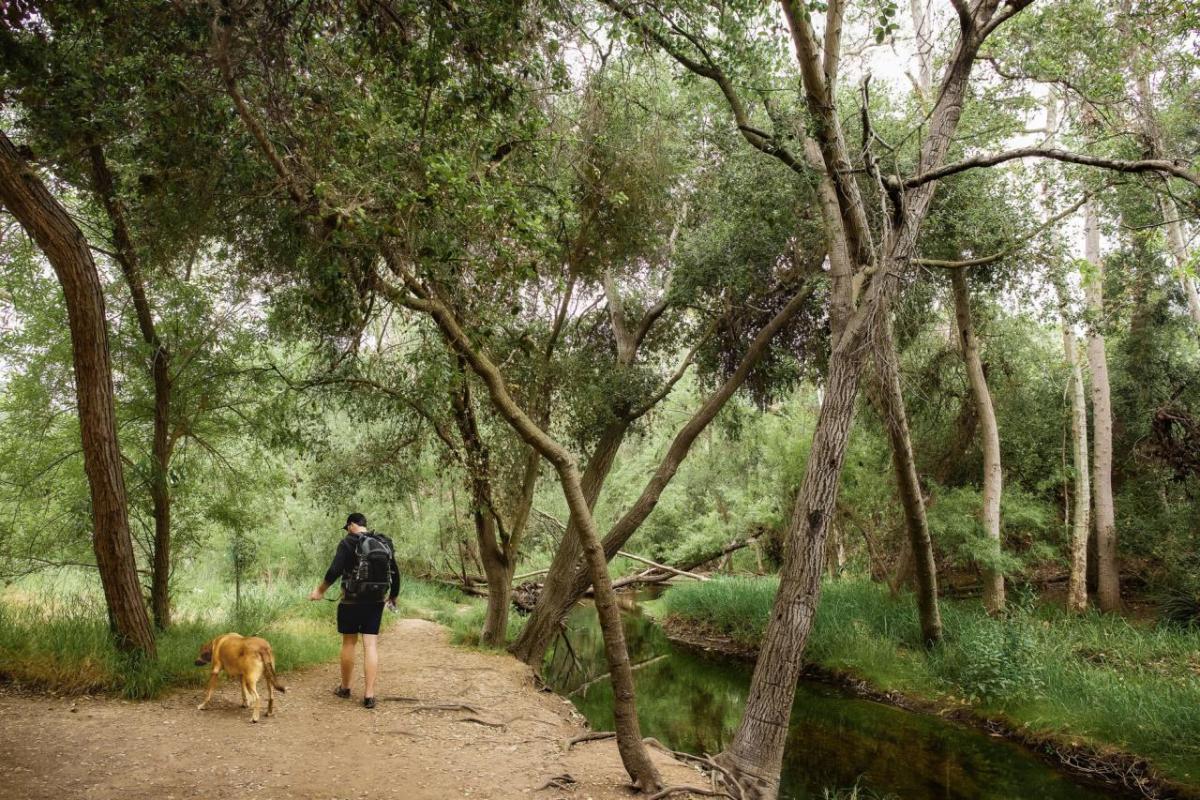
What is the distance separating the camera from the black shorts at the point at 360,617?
662cm

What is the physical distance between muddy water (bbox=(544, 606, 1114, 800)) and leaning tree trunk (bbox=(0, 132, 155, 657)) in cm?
589

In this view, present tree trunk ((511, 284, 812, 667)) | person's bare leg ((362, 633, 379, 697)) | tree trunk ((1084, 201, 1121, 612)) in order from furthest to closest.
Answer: tree trunk ((1084, 201, 1121, 612)) → tree trunk ((511, 284, 812, 667)) → person's bare leg ((362, 633, 379, 697))

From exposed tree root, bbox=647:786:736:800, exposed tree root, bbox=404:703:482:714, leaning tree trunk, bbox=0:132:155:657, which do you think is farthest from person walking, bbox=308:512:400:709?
exposed tree root, bbox=647:786:736:800

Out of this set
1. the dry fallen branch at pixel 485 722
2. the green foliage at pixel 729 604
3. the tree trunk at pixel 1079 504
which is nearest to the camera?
the dry fallen branch at pixel 485 722

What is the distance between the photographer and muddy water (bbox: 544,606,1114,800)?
7715 mm

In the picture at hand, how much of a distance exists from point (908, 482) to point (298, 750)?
305 inches

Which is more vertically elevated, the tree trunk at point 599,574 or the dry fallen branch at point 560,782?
the tree trunk at point 599,574

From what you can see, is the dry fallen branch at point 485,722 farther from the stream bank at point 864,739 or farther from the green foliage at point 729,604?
the green foliage at point 729,604

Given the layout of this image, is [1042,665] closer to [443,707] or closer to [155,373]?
[443,707]

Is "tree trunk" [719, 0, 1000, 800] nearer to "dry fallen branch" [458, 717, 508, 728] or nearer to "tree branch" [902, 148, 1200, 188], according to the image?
"tree branch" [902, 148, 1200, 188]

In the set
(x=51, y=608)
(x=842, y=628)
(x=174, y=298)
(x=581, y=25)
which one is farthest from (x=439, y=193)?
(x=842, y=628)

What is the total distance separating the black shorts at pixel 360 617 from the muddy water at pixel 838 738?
4.14 m

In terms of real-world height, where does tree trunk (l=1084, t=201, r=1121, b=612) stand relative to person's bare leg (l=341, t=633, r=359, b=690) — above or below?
above

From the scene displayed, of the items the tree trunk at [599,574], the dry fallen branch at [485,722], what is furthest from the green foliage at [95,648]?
the tree trunk at [599,574]
